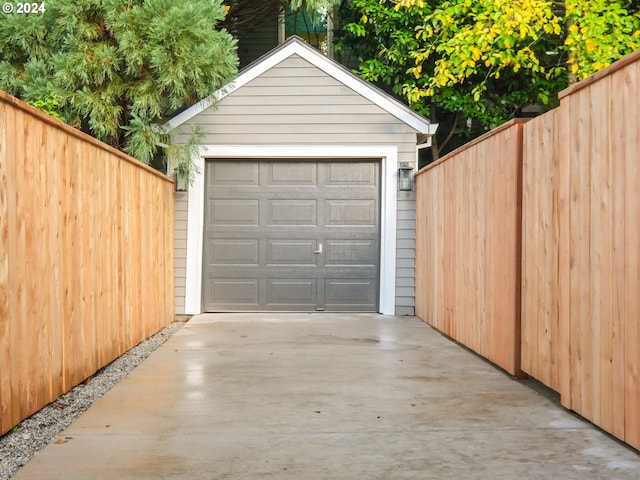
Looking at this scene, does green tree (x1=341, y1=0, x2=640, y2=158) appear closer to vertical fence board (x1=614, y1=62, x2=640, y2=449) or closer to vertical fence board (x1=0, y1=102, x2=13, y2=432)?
vertical fence board (x1=614, y1=62, x2=640, y2=449)

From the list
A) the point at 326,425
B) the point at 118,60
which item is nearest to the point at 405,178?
the point at 118,60

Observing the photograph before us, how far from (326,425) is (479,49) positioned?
7.91m

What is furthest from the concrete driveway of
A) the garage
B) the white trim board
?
the garage

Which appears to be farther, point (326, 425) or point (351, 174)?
point (351, 174)

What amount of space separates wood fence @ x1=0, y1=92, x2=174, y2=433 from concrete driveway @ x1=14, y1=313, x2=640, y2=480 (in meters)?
0.37

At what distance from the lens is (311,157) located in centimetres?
969

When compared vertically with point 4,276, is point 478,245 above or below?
above

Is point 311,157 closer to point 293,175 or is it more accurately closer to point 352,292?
point 293,175

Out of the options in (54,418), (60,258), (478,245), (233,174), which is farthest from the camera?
(233,174)

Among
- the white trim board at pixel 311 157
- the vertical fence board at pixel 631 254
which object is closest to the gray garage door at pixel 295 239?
the white trim board at pixel 311 157

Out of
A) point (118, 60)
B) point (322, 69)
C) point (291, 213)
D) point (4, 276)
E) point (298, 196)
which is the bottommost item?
point (4, 276)

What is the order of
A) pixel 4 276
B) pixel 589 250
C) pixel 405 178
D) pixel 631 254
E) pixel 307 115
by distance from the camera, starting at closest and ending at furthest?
1. pixel 631 254
2. pixel 4 276
3. pixel 589 250
4. pixel 405 178
5. pixel 307 115

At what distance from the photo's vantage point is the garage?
31.5ft

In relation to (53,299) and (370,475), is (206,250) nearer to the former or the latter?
(53,299)
